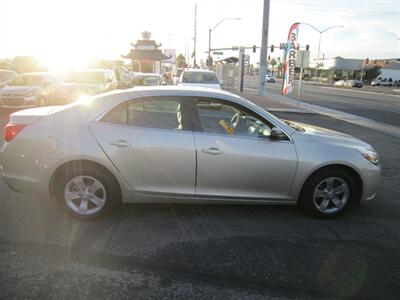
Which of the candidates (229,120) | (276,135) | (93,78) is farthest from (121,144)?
(93,78)

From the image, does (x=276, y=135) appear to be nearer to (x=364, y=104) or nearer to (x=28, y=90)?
(x=28, y=90)

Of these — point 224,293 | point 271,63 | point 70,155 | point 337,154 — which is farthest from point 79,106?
point 271,63

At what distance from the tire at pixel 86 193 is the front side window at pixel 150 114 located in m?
0.65

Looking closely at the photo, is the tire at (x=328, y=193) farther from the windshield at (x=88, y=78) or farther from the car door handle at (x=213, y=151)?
the windshield at (x=88, y=78)

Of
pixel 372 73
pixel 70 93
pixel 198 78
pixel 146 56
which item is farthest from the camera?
pixel 372 73

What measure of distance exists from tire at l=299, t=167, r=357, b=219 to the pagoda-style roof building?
153 ft

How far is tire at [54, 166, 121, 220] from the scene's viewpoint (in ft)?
Answer: 14.3

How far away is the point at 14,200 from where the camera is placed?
5.10 metres

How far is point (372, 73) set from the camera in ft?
321

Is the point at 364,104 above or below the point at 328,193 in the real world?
below

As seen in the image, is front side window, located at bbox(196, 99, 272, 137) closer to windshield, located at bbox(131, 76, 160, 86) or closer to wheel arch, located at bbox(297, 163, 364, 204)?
wheel arch, located at bbox(297, 163, 364, 204)

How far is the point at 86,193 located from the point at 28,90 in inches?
451

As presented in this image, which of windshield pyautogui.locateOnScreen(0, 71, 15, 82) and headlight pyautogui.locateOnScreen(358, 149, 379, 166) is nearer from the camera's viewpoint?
headlight pyautogui.locateOnScreen(358, 149, 379, 166)

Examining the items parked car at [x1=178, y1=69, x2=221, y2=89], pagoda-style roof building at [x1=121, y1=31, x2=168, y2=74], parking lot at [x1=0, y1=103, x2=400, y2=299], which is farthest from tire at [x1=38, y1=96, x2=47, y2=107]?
pagoda-style roof building at [x1=121, y1=31, x2=168, y2=74]
